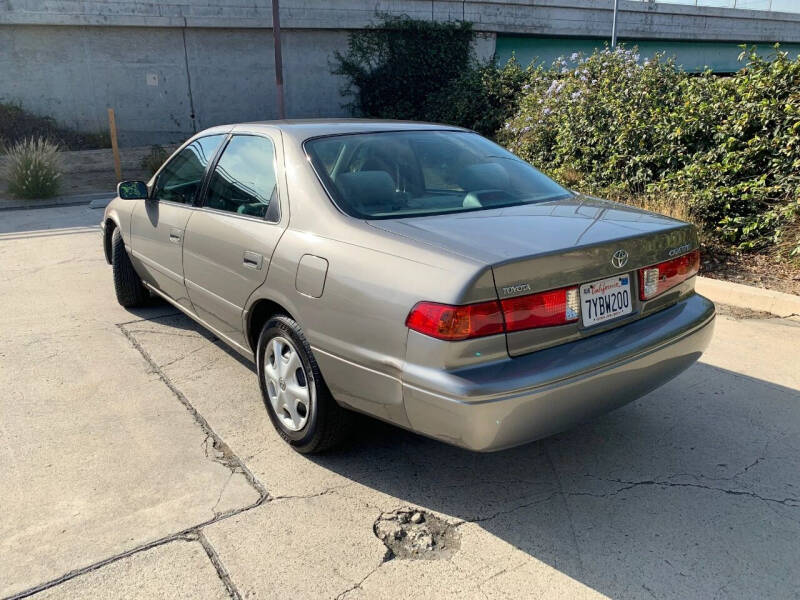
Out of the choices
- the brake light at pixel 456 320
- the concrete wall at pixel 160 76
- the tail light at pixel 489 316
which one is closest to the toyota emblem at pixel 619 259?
the tail light at pixel 489 316

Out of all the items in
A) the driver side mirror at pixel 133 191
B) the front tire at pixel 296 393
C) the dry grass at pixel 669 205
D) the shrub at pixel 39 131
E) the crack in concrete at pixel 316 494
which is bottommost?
the crack in concrete at pixel 316 494

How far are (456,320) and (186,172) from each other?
9.02 ft

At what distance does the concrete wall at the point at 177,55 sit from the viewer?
1853 centimetres

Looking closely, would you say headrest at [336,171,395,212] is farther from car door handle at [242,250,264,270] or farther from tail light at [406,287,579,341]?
tail light at [406,287,579,341]

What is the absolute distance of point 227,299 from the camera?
3525 mm

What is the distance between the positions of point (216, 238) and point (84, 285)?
3286mm

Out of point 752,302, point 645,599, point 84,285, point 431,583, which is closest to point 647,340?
point 645,599

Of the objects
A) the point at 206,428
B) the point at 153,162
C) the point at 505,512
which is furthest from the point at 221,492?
the point at 153,162

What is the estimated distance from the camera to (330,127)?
3590 mm

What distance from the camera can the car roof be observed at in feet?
11.3

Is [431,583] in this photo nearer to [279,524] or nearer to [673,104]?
[279,524]

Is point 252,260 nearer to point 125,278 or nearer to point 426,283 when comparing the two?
point 426,283

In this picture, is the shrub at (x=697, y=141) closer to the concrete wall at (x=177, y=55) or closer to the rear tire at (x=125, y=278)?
the rear tire at (x=125, y=278)

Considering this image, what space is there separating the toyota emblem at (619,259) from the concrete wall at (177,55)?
20.2 metres
